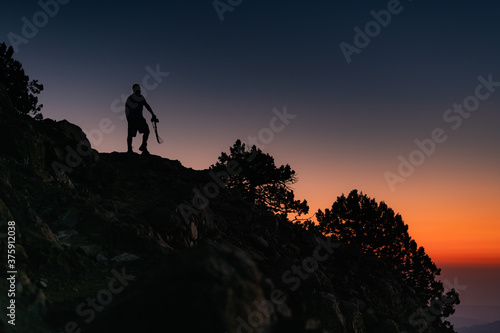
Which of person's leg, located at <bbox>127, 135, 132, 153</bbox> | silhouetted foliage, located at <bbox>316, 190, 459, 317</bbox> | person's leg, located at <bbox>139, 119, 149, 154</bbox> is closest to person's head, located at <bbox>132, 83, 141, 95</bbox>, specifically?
person's leg, located at <bbox>139, 119, 149, 154</bbox>

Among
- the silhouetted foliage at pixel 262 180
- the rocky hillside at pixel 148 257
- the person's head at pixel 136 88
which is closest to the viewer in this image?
the rocky hillside at pixel 148 257

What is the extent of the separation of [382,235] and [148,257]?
3430 centimetres

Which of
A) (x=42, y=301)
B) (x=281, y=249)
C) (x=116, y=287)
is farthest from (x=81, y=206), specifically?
(x=281, y=249)

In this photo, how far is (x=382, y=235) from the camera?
39.7m

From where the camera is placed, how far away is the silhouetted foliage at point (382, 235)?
36438 millimetres

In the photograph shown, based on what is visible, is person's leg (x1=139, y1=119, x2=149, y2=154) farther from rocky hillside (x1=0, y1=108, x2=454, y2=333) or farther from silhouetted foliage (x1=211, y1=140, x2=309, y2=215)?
silhouetted foliage (x1=211, y1=140, x2=309, y2=215)

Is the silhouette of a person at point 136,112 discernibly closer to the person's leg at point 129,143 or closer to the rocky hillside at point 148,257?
the person's leg at point 129,143

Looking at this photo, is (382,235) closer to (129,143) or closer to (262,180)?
(262,180)

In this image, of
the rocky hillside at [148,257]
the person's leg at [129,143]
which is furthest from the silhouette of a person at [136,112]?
the rocky hillside at [148,257]

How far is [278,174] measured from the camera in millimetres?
32844

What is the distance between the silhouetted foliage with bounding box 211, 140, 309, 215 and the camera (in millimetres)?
30938

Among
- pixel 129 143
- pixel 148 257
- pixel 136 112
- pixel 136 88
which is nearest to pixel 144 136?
pixel 129 143

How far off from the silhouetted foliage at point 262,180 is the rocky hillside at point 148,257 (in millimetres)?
10850

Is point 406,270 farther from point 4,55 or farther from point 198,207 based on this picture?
point 4,55
